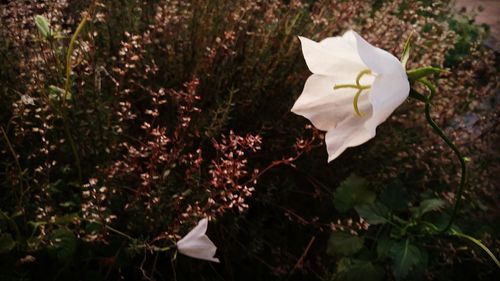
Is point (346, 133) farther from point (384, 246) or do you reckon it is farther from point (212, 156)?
point (212, 156)

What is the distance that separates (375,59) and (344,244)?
0.66m

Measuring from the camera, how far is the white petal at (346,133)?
666 mm

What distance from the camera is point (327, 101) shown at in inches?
28.5

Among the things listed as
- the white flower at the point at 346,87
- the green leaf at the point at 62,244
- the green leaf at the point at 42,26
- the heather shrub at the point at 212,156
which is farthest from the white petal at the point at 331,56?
the green leaf at the point at 62,244

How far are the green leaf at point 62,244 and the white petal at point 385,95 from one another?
26.1 inches

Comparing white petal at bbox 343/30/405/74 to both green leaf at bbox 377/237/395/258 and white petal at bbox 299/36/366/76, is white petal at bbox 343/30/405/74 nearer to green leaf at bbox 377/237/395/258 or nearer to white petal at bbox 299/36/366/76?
white petal at bbox 299/36/366/76

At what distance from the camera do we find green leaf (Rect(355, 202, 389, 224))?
116cm

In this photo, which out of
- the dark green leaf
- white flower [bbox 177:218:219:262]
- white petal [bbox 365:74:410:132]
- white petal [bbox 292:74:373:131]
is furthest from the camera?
the dark green leaf

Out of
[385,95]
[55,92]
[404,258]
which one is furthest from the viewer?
[404,258]

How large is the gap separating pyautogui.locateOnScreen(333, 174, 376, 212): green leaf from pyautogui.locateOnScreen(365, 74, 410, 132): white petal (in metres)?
0.67

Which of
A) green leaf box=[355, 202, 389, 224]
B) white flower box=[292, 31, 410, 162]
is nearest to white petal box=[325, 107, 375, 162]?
white flower box=[292, 31, 410, 162]

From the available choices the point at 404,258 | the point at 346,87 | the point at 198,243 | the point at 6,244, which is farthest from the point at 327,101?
the point at 6,244

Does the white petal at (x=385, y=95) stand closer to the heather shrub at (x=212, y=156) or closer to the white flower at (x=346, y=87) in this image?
the white flower at (x=346, y=87)

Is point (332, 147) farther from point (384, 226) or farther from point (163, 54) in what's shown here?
point (163, 54)
